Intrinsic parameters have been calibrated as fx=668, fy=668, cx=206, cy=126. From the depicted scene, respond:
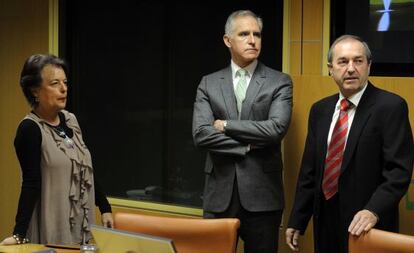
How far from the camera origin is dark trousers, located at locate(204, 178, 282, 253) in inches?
140

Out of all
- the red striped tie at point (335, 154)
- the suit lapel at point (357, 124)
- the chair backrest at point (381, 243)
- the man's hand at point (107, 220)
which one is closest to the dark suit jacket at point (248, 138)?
the red striped tie at point (335, 154)

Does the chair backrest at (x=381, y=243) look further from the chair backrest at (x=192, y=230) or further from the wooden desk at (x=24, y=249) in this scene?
the wooden desk at (x=24, y=249)

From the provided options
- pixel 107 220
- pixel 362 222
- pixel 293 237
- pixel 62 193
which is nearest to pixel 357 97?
pixel 362 222

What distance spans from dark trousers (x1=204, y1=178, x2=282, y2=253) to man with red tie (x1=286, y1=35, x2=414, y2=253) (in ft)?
1.24

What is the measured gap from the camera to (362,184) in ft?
9.80

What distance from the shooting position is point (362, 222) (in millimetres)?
2760

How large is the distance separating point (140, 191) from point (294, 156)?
5.20 feet

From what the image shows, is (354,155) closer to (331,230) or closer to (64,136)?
(331,230)

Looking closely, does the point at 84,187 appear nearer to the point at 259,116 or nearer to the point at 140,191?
the point at 259,116

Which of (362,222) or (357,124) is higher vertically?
(357,124)

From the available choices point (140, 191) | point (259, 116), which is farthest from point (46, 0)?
point (259, 116)

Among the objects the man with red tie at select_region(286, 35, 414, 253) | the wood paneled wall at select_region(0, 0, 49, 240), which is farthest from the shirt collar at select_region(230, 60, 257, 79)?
the wood paneled wall at select_region(0, 0, 49, 240)

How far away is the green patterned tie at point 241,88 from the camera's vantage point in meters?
3.64

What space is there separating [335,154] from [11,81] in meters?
3.36
